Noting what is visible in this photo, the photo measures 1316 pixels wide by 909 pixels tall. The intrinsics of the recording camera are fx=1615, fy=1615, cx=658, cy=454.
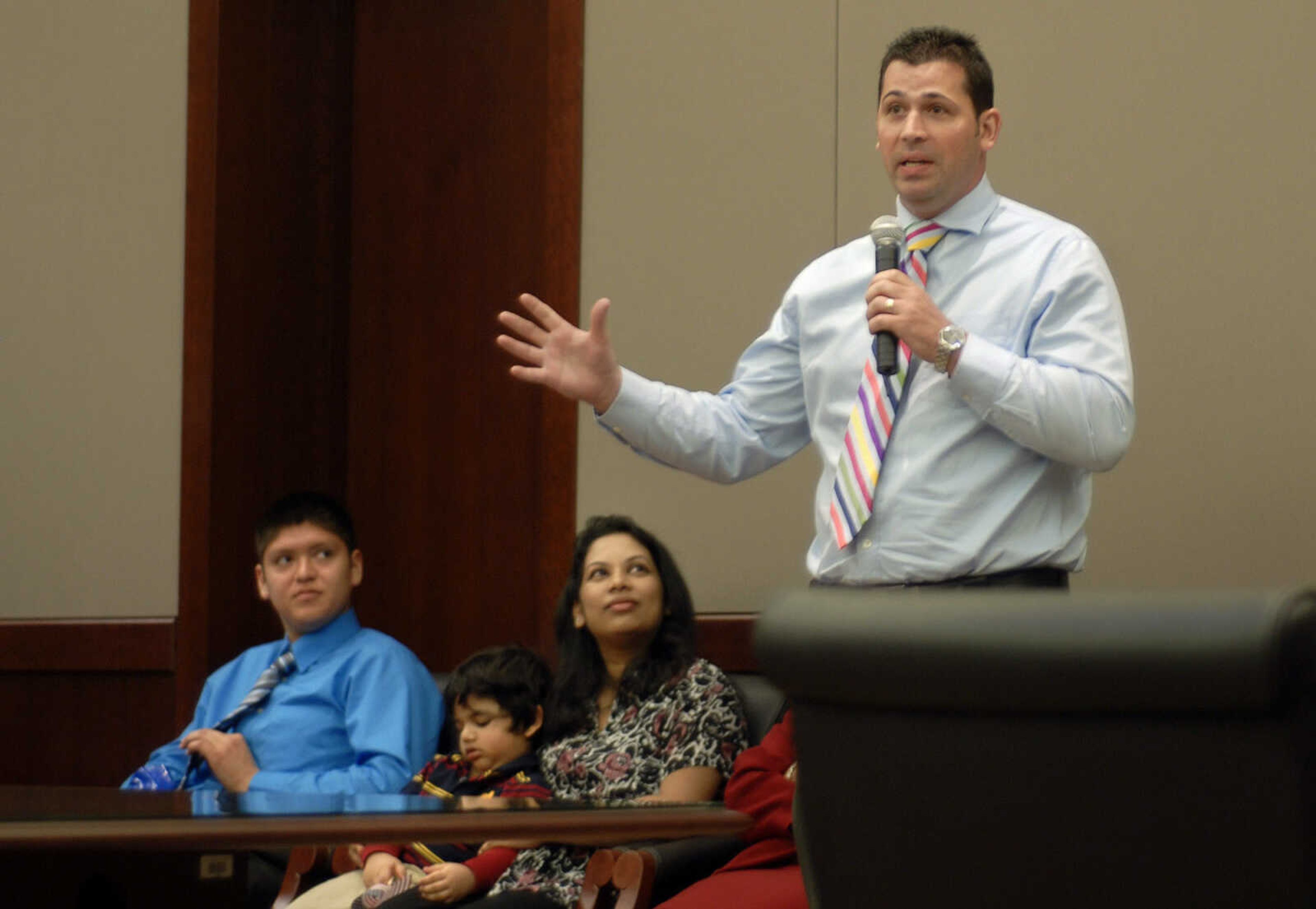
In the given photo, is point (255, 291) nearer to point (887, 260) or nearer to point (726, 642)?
point (726, 642)

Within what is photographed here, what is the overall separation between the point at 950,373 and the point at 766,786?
3.27 ft

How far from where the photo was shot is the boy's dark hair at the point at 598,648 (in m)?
3.15

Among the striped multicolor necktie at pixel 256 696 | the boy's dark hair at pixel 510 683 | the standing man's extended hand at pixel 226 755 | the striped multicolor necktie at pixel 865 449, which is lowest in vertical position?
the standing man's extended hand at pixel 226 755

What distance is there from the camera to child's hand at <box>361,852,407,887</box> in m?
2.99

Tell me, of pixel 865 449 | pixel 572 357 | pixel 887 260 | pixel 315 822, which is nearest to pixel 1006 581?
pixel 865 449

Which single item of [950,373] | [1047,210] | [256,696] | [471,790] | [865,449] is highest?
[1047,210]

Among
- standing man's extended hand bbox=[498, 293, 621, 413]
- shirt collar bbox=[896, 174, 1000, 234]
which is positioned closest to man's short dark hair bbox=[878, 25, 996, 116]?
shirt collar bbox=[896, 174, 1000, 234]

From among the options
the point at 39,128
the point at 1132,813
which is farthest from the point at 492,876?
the point at 39,128

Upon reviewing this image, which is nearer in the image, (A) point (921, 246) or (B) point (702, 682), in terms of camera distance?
(A) point (921, 246)

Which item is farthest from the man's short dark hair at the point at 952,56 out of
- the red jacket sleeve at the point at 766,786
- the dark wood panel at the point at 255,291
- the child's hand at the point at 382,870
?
the dark wood panel at the point at 255,291

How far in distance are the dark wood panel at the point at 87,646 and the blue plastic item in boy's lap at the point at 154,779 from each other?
765 millimetres

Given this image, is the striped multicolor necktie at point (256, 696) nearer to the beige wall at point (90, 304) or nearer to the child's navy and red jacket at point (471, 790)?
the child's navy and red jacket at point (471, 790)

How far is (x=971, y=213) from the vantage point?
90.8 inches

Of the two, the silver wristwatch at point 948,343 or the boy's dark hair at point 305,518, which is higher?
the silver wristwatch at point 948,343
